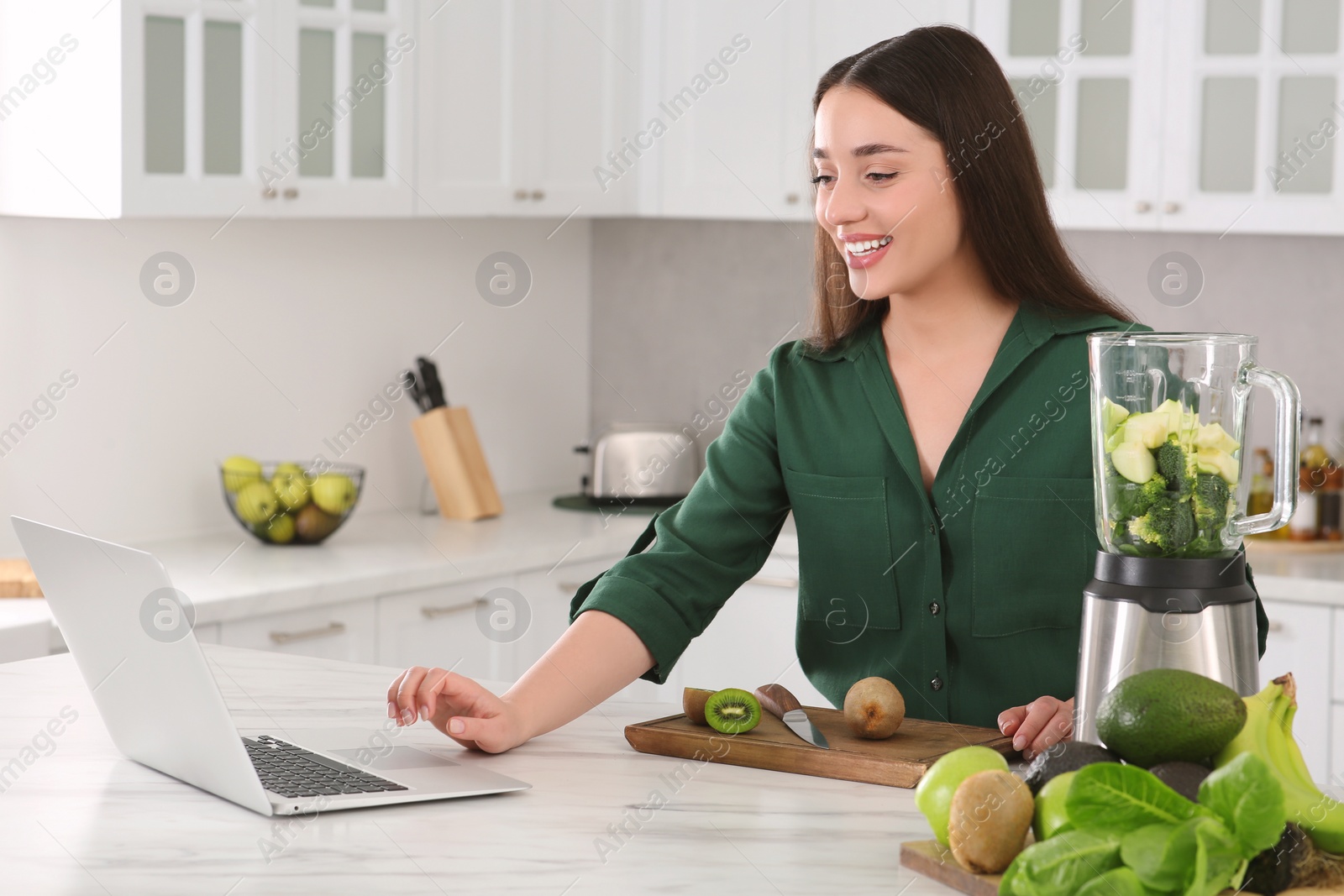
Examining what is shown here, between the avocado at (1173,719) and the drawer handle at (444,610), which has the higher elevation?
the avocado at (1173,719)

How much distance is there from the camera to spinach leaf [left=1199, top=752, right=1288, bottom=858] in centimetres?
92

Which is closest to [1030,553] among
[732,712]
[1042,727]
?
[1042,727]

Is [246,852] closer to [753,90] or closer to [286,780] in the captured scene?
[286,780]

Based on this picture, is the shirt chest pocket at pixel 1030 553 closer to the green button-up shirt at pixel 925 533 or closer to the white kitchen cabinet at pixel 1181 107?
the green button-up shirt at pixel 925 533

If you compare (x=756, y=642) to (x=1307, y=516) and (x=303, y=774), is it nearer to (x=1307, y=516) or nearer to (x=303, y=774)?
(x=1307, y=516)

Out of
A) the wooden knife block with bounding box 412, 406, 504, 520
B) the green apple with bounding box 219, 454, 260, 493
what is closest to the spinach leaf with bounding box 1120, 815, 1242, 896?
the green apple with bounding box 219, 454, 260, 493

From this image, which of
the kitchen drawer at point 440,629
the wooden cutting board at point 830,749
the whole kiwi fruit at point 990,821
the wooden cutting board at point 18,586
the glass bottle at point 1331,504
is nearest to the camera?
the whole kiwi fruit at point 990,821

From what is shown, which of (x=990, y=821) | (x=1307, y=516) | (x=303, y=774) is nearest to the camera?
(x=990, y=821)

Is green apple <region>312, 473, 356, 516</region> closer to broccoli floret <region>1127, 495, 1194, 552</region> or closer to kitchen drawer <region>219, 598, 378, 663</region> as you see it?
kitchen drawer <region>219, 598, 378, 663</region>

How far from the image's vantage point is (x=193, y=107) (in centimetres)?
274

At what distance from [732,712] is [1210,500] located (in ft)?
1.52

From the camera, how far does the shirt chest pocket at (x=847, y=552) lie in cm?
173

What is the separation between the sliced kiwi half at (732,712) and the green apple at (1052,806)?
0.40 m

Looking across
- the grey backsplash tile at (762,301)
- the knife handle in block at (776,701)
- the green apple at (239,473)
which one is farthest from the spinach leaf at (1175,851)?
the grey backsplash tile at (762,301)
